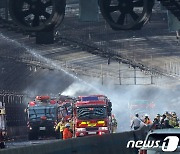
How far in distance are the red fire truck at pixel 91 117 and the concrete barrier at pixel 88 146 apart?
1524cm

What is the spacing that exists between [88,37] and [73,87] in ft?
66.8

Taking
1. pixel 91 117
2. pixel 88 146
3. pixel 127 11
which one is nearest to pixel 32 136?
pixel 91 117

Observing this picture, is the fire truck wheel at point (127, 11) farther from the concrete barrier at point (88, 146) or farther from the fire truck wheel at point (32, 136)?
the fire truck wheel at point (32, 136)

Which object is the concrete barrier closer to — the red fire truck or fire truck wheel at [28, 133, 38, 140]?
the red fire truck

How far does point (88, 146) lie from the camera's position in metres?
23.8

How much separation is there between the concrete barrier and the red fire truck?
15.2 m

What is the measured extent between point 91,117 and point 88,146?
24.0m

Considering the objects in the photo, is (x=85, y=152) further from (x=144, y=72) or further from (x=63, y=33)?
(x=144, y=72)

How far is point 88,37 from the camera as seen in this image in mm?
73000

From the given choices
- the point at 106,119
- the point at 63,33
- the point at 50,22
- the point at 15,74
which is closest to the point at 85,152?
the point at 50,22

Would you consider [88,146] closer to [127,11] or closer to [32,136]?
[127,11]

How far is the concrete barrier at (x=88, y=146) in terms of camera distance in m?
18.0

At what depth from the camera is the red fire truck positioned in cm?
4766

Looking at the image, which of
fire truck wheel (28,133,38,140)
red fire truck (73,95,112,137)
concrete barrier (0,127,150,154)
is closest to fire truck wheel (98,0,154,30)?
concrete barrier (0,127,150,154)
